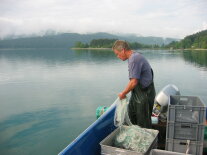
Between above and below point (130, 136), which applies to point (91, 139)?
below

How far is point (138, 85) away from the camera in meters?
3.46

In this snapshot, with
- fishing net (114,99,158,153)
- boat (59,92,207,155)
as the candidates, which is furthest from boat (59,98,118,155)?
fishing net (114,99,158,153)

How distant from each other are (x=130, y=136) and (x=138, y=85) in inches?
31.8

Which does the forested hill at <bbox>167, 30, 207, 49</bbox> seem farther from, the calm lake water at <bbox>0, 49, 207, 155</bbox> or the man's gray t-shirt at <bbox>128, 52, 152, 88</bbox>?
the man's gray t-shirt at <bbox>128, 52, 152, 88</bbox>

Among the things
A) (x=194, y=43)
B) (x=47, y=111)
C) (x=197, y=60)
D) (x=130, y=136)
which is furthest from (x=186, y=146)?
(x=194, y=43)

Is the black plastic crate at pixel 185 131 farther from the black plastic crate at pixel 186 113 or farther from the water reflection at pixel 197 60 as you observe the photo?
the water reflection at pixel 197 60

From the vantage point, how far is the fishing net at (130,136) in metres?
2.86

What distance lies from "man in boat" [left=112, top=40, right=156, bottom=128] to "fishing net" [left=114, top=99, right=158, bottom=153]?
0.25m

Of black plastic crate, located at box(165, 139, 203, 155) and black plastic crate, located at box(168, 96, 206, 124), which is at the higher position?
black plastic crate, located at box(168, 96, 206, 124)

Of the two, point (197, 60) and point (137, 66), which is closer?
point (137, 66)

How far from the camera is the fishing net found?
A: 2.86 meters

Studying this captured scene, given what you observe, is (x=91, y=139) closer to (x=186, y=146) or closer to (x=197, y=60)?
(x=186, y=146)

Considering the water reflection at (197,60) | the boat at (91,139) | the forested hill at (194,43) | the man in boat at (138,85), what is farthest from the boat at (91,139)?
the forested hill at (194,43)

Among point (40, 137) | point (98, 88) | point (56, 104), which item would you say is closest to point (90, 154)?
point (40, 137)
